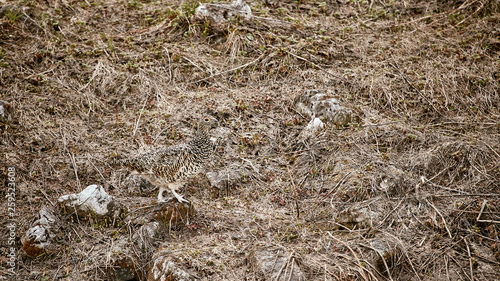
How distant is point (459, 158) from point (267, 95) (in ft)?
11.0

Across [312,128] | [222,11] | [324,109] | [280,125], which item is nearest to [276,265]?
[312,128]

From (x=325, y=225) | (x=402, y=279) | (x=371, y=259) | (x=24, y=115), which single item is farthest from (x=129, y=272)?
(x=24, y=115)

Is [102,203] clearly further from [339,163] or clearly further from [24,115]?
[339,163]

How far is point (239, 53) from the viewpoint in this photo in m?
8.07

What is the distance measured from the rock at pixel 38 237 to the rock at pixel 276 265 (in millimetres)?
2581

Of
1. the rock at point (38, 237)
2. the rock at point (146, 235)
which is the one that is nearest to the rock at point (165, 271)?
the rock at point (146, 235)

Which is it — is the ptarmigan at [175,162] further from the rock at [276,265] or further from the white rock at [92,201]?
the rock at [276,265]

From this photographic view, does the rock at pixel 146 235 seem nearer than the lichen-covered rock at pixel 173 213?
Yes

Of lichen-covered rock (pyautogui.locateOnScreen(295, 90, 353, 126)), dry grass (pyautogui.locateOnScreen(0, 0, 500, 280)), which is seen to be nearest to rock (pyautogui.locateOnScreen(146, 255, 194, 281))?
dry grass (pyautogui.locateOnScreen(0, 0, 500, 280))

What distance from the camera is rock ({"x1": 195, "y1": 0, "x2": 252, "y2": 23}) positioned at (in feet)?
27.4

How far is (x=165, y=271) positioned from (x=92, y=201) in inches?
58.3

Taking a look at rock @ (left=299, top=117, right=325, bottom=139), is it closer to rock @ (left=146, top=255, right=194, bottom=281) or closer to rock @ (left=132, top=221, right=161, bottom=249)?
rock @ (left=132, top=221, right=161, bottom=249)

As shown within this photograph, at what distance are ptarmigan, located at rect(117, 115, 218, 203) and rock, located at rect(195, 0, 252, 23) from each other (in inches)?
153

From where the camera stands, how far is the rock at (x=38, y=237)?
4945mm
